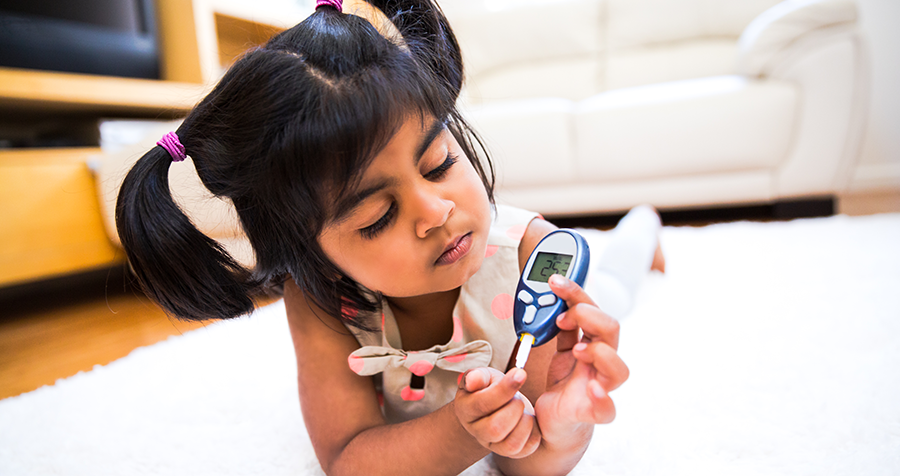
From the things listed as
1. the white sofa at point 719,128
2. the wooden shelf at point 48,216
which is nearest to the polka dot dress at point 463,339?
the white sofa at point 719,128

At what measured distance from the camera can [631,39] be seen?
2.30 meters

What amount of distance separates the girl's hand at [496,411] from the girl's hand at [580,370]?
0.08 feet

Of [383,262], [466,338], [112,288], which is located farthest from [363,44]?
[112,288]

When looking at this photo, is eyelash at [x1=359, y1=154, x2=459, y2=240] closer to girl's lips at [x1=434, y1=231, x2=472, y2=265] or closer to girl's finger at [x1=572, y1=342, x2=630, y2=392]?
girl's lips at [x1=434, y1=231, x2=472, y2=265]

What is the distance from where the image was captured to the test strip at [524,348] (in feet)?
1.31

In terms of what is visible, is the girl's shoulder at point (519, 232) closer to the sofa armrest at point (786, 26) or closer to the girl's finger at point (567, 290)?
the girl's finger at point (567, 290)

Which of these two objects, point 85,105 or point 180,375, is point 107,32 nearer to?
point 85,105

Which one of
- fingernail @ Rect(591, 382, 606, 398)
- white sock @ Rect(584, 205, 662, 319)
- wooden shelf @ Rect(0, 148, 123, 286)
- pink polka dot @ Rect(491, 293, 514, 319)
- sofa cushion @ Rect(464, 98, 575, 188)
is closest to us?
fingernail @ Rect(591, 382, 606, 398)

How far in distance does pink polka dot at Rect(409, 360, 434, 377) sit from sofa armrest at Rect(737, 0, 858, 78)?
5.04ft

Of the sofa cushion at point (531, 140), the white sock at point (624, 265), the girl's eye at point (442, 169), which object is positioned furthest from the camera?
the sofa cushion at point (531, 140)

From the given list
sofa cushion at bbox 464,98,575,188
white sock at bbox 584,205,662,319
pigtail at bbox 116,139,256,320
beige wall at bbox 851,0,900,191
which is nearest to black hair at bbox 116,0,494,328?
pigtail at bbox 116,139,256,320

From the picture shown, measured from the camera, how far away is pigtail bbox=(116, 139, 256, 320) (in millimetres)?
490

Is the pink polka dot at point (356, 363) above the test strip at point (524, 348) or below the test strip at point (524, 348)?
below

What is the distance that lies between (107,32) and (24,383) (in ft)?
3.93
